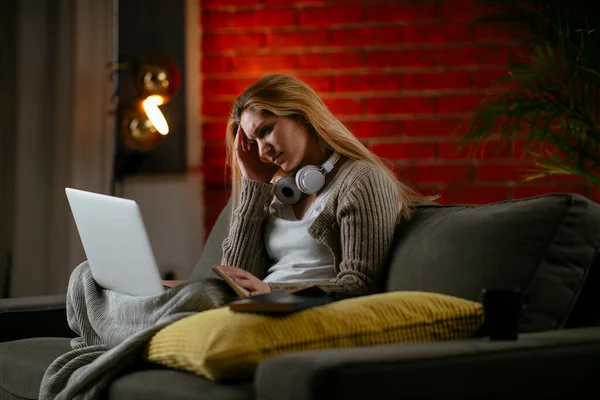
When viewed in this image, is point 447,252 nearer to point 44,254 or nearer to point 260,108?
point 260,108

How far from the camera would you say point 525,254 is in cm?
188

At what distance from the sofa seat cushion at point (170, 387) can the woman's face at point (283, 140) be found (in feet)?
2.75

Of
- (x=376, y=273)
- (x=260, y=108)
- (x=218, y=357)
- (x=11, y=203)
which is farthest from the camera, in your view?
(x=11, y=203)

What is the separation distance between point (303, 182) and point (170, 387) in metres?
0.88

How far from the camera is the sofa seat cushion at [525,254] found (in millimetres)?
1848

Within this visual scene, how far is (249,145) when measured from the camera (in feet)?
8.82

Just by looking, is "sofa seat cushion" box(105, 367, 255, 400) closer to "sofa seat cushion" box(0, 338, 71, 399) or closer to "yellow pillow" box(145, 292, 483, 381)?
"yellow pillow" box(145, 292, 483, 381)

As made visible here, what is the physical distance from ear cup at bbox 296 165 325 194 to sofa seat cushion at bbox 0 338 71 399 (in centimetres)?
65

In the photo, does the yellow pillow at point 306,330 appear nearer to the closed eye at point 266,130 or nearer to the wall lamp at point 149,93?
the closed eye at point 266,130

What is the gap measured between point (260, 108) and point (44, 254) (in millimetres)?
1543

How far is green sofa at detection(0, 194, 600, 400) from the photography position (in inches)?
55.1

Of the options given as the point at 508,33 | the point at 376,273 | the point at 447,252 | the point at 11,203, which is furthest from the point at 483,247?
the point at 11,203

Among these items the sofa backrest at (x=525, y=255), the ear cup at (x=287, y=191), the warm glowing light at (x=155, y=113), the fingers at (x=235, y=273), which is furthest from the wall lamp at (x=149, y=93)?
the sofa backrest at (x=525, y=255)

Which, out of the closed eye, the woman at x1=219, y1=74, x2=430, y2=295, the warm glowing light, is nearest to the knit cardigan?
the woman at x1=219, y1=74, x2=430, y2=295
